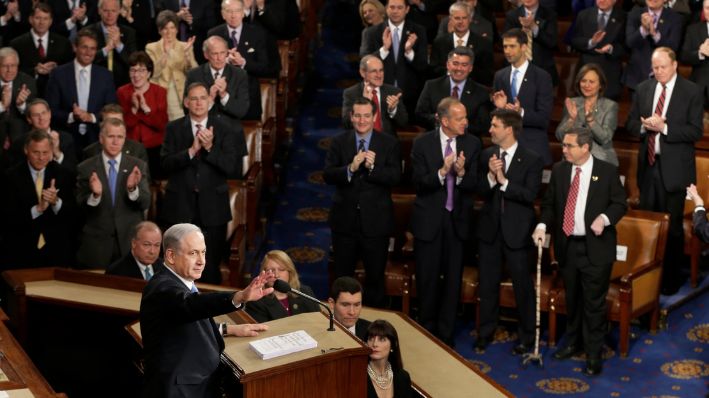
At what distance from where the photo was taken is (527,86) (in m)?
6.61

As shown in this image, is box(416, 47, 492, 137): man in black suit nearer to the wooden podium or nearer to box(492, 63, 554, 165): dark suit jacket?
box(492, 63, 554, 165): dark suit jacket

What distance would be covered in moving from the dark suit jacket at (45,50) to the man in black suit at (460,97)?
2.30 metres

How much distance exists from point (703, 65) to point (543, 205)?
5.63ft

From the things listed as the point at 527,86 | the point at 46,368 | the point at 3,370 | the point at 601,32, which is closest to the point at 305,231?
the point at 527,86

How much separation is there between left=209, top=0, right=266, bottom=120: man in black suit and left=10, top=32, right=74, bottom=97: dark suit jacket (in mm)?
937

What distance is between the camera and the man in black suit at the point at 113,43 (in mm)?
7328

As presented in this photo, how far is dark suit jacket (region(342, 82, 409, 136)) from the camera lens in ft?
21.7

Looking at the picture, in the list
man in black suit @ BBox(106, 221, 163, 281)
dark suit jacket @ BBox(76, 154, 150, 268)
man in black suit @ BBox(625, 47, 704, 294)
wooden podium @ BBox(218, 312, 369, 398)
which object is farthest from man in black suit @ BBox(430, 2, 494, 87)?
wooden podium @ BBox(218, 312, 369, 398)

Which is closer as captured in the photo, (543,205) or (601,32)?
(543,205)

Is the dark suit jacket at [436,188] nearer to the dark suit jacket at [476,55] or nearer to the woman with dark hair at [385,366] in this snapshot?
the dark suit jacket at [476,55]

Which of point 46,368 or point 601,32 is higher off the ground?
point 601,32

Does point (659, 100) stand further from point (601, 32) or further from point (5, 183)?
point (5, 183)

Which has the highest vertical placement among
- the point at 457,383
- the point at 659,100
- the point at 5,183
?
the point at 659,100

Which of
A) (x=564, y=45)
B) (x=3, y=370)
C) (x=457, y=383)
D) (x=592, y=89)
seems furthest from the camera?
(x=564, y=45)
